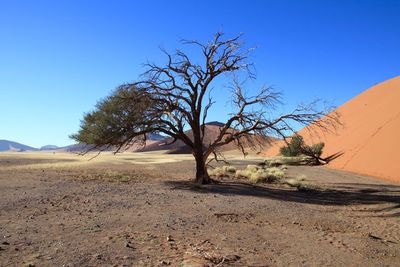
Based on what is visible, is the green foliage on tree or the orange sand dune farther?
the orange sand dune

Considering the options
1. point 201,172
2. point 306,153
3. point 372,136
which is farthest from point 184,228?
point 372,136

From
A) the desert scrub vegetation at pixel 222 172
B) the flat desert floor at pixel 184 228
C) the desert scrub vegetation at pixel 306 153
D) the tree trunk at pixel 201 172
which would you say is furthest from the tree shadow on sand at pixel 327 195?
the desert scrub vegetation at pixel 306 153

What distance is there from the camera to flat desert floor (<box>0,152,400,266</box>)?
6.89 meters

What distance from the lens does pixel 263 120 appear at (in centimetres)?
2000

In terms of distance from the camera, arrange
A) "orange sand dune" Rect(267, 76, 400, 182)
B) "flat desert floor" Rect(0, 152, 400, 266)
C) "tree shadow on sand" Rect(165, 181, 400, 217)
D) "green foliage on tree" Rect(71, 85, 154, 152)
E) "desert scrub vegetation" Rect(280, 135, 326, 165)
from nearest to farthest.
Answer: "flat desert floor" Rect(0, 152, 400, 266), "tree shadow on sand" Rect(165, 181, 400, 217), "green foliage on tree" Rect(71, 85, 154, 152), "orange sand dune" Rect(267, 76, 400, 182), "desert scrub vegetation" Rect(280, 135, 326, 165)

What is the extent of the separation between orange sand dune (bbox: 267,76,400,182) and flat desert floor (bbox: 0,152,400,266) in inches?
380

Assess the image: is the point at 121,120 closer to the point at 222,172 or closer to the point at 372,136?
the point at 222,172

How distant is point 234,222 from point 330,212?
4337mm

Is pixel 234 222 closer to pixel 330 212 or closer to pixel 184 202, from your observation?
pixel 184 202

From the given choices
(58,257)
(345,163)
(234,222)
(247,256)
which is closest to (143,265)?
(58,257)

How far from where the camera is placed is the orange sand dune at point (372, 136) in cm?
3027

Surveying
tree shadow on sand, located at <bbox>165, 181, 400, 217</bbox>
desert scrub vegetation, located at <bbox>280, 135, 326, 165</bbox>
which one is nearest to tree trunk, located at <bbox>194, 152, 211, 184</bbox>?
tree shadow on sand, located at <bbox>165, 181, 400, 217</bbox>

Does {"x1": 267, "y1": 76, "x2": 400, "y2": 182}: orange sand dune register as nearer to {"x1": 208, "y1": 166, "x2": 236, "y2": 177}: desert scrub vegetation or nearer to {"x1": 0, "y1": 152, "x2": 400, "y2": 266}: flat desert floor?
{"x1": 208, "y1": 166, "x2": 236, "y2": 177}: desert scrub vegetation

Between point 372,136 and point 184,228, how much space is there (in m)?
32.3
